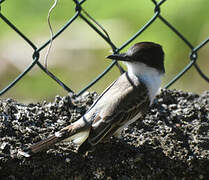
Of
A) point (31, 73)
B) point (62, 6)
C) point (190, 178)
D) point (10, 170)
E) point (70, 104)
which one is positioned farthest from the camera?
point (62, 6)

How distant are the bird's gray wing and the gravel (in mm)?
132

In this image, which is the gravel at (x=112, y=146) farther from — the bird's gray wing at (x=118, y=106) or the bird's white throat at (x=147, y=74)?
the bird's white throat at (x=147, y=74)

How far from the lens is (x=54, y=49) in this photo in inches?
276

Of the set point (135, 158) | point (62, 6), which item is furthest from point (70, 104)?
point (62, 6)

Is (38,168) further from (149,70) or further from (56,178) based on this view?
(149,70)

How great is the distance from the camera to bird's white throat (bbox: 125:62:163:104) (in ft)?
16.4

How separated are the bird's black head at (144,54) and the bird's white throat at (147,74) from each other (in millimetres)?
43

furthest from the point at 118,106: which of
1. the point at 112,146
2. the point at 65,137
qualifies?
the point at 65,137

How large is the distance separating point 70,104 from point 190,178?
1.05m

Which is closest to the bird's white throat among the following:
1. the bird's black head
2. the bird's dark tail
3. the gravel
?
the bird's black head

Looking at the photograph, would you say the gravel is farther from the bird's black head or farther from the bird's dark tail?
the bird's black head

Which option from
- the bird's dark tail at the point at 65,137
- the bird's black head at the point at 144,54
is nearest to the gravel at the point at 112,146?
the bird's dark tail at the point at 65,137

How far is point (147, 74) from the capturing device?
16.7ft

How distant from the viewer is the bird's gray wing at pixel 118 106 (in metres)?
4.61
